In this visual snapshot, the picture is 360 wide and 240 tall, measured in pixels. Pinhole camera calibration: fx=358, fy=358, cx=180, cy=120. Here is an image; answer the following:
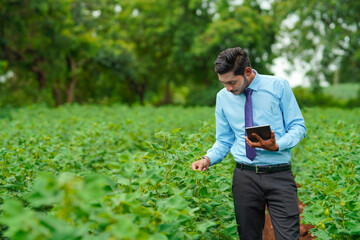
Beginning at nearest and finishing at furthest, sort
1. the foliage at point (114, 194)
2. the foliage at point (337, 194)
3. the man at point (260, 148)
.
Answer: the foliage at point (114, 194)
the foliage at point (337, 194)
the man at point (260, 148)

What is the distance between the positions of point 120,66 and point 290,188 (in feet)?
92.9

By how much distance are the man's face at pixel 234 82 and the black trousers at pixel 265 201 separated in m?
0.71

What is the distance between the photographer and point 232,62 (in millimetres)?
2848

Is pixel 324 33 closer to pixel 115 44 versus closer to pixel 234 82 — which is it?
pixel 115 44

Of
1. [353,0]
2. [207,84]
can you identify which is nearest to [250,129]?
[353,0]

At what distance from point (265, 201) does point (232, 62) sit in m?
1.22

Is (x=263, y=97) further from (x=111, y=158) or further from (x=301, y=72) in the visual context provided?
(x=301, y=72)

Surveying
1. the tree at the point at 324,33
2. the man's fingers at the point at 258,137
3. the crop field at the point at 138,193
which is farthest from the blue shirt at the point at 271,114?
the tree at the point at 324,33

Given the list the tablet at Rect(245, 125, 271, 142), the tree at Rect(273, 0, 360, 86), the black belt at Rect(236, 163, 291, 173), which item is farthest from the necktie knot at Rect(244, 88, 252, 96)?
the tree at Rect(273, 0, 360, 86)

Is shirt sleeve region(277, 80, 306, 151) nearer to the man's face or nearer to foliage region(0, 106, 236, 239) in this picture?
the man's face

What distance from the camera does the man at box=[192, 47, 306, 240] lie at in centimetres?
288

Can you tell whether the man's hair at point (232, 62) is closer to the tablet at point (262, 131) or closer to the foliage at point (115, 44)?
the tablet at point (262, 131)

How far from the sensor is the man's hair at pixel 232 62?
9.33 ft

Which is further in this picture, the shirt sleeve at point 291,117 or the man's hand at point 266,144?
the shirt sleeve at point 291,117
